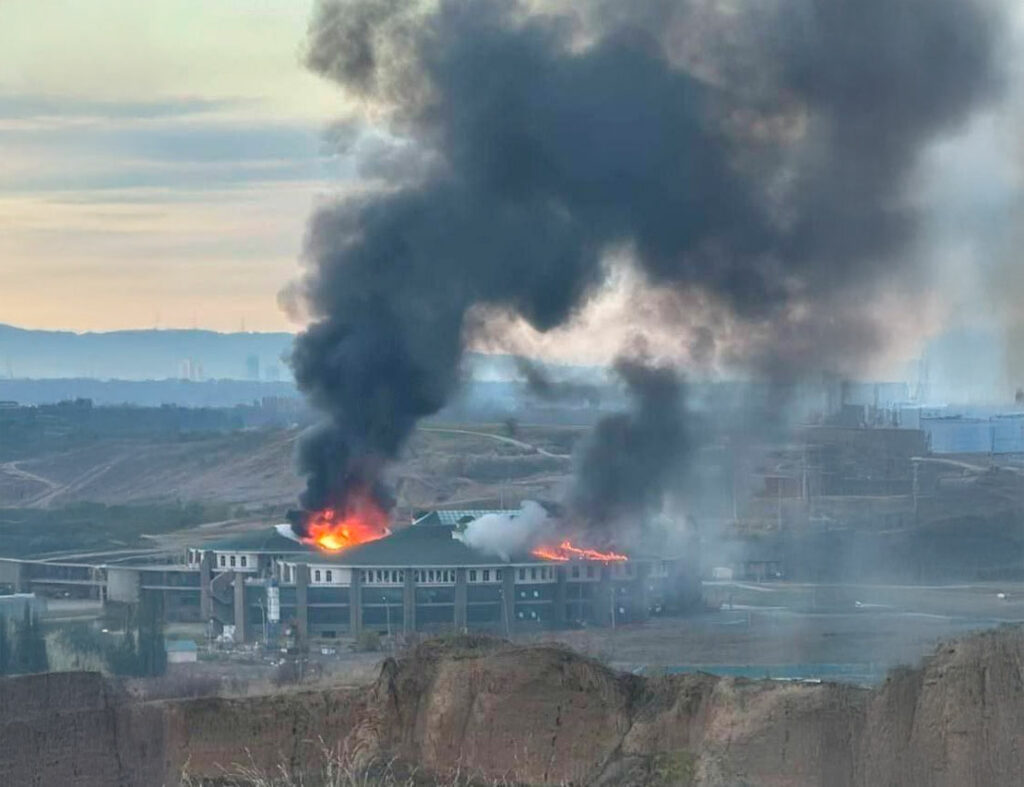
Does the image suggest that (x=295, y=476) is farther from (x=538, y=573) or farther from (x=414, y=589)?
(x=414, y=589)

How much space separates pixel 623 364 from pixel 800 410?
27.9 feet

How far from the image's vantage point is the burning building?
100188 mm

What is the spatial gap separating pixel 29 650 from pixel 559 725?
116ft

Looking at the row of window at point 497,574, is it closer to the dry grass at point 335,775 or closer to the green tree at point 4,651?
the green tree at point 4,651

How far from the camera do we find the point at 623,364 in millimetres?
98875

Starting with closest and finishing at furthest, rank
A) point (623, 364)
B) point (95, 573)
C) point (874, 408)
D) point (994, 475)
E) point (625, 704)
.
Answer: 1. point (625, 704)
2. point (623, 364)
3. point (95, 573)
4. point (994, 475)
5. point (874, 408)

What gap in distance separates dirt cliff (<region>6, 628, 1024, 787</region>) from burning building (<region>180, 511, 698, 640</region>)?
43352 millimetres

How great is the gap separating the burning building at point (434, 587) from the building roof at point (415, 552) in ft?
0.17

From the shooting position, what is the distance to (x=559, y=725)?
5219 cm

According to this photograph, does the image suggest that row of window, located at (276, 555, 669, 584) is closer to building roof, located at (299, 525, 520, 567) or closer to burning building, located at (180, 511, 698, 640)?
burning building, located at (180, 511, 698, 640)

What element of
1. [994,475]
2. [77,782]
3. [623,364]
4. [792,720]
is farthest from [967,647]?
[994,475]

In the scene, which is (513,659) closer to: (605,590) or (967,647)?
(967,647)

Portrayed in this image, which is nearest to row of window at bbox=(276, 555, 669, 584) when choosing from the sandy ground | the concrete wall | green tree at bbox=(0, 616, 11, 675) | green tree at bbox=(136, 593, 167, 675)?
the sandy ground

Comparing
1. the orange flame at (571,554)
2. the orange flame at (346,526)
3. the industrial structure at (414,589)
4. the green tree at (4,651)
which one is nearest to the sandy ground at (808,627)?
the industrial structure at (414,589)
